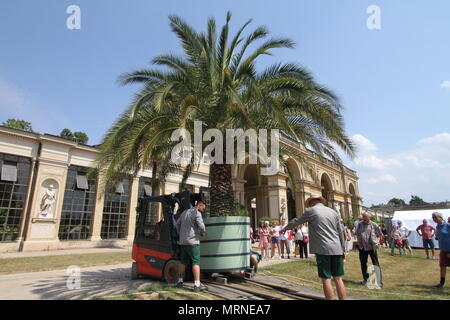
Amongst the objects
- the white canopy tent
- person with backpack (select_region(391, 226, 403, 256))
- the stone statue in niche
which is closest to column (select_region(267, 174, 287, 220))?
the white canopy tent

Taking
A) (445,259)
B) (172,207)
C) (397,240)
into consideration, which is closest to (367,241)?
(445,259)

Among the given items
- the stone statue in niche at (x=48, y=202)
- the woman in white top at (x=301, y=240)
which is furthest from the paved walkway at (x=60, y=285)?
the stone statue in niche at (x=48, y=202)

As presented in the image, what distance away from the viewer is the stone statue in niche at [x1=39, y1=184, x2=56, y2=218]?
1808cm

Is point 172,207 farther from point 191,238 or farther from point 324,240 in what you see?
point 324,240

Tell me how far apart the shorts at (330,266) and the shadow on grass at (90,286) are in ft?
12.9

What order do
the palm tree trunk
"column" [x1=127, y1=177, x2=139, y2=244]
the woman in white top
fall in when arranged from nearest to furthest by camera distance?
the palm tree trunk → the woman in white top → "column" [x1=127, y1=177, x2=139, y2=244]

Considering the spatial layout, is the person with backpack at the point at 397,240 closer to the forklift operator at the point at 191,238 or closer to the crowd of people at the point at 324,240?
the crowd of people at the point at 324,240

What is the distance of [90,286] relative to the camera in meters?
6.52

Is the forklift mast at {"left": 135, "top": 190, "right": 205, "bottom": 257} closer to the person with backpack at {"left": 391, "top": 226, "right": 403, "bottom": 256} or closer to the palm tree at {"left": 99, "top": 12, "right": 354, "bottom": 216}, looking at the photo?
the palm tree at {"left": 99, "top": 12, "right": 354, "bottom": 216}

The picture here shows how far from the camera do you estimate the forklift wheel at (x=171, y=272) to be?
20.7 feet

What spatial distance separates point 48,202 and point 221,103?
16.8 m

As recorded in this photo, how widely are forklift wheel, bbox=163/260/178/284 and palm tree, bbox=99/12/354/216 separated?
1.78 meters

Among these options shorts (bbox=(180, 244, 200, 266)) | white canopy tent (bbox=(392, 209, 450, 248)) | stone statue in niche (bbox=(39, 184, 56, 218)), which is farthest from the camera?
white canopy tent (bbox=(392, 209, 450, 248))

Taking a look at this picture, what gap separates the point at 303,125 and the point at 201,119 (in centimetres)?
314
